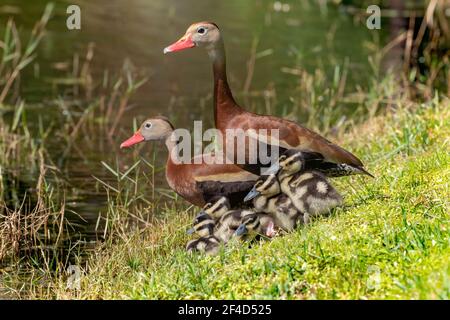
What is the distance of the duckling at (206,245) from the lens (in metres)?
6.16

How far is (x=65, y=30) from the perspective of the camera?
14.6 meters

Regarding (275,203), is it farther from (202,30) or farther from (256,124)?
(202,30)

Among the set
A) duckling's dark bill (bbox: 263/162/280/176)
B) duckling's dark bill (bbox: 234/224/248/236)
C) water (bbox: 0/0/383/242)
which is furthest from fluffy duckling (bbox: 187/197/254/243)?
water (bbox: 0/0/383/242)

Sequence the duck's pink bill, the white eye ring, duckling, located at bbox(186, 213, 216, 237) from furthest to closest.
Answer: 1. the white eye ring
2. duckling, located at bbox(186, 213, 216, 237)
3. the duck's pink bill

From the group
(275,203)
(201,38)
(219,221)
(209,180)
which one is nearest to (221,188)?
(209,180)

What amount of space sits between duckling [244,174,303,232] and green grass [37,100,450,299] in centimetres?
14

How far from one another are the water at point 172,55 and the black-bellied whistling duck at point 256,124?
195 centimetres

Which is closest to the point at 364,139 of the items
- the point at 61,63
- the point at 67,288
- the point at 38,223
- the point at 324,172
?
the point at 324,172

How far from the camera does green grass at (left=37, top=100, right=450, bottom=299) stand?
529cm

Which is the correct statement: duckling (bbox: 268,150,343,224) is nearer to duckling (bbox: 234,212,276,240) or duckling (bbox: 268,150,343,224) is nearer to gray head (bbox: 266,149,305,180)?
gray head (bbox: 266,149,305,180)

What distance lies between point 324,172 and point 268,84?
589 centimetres

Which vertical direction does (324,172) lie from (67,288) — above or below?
above

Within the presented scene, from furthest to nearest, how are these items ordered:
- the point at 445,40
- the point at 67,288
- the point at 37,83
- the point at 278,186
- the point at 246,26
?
the point at 246,26
the point at 445,40
the point at 37,83
the point at 278,186
the point at 67,288
